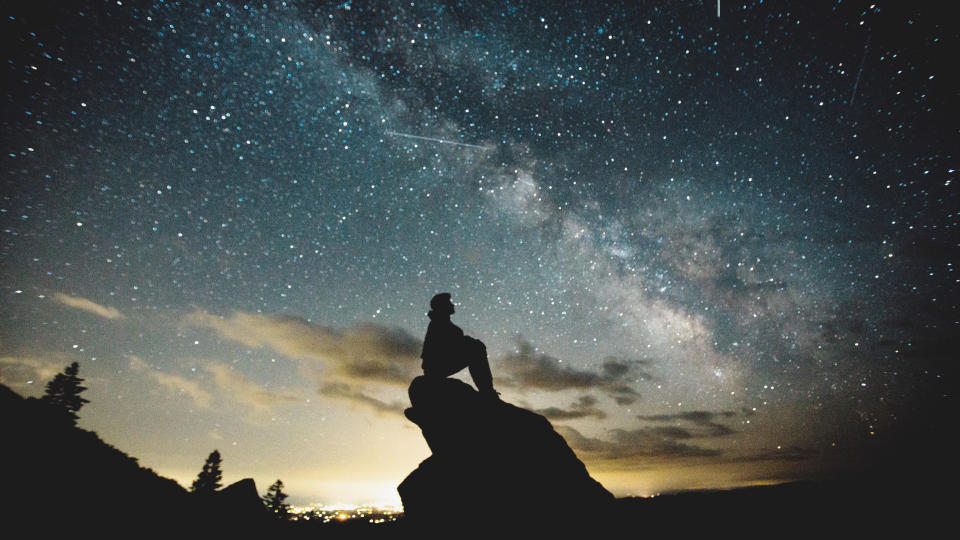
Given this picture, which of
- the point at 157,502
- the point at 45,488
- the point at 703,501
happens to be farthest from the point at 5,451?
the point at 703,501

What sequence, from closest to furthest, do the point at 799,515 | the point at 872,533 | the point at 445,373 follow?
the point at 872,533, the point at 799,515, the point at 445,373

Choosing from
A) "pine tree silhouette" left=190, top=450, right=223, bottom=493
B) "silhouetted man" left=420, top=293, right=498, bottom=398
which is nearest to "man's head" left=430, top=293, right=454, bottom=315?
"silhouetted man" left=420, top=293, right=498, bottom=398

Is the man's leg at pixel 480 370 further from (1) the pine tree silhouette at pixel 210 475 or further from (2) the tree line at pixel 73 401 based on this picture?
(1) the pine tree silhouette at pixel 210 475

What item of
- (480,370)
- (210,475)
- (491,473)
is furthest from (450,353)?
(210,475)

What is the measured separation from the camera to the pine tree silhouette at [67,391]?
39.8 metres

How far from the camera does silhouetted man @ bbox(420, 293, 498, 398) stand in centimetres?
821

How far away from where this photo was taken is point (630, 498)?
20.9 ft

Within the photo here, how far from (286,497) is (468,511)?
62.0m

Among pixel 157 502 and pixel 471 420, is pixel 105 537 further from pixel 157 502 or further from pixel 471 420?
pixel 471 420

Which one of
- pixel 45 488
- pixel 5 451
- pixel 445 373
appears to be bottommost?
pixel 45 488

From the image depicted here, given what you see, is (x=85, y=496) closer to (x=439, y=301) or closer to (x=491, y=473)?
(x=439, y=301)

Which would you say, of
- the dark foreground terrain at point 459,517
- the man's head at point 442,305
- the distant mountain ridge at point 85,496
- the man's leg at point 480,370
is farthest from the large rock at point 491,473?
the distant mountain ridge at point 85,496

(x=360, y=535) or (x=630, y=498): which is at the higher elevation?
Result: (x=630, y=498)

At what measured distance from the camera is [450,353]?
27.1 ft
